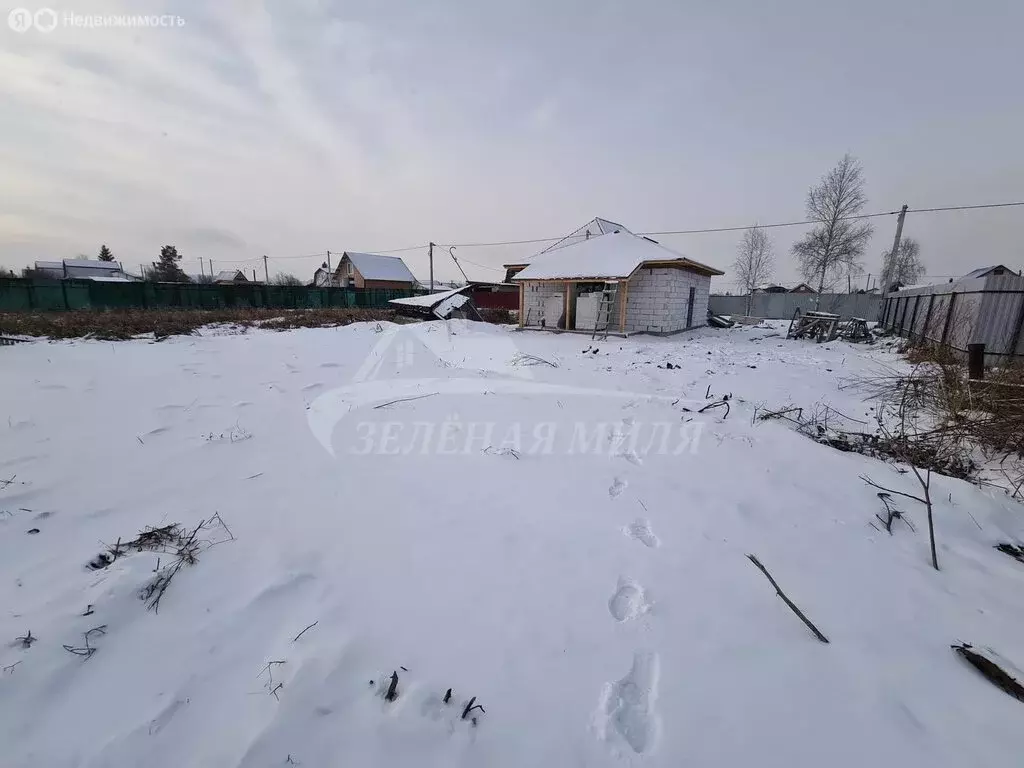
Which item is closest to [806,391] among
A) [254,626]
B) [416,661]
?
[416,661]

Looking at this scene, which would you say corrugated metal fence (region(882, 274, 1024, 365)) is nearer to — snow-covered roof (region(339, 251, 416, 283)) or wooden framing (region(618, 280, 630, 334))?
wooden framing (region(618, 280, 630, 334))

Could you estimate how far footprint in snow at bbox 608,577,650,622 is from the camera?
2.17 m

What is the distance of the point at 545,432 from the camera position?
14.7 ft

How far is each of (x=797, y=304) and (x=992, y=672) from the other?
3280cm

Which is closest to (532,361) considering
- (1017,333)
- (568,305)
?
(568,305)

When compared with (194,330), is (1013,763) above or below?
below

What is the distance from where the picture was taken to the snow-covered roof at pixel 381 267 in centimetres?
3589

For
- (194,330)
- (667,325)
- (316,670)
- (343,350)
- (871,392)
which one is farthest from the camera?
(667,325)

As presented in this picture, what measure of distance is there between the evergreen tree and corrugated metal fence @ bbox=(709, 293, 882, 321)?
2025 inches

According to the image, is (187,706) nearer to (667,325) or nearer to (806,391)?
(806,391)

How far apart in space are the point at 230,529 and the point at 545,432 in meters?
2.92

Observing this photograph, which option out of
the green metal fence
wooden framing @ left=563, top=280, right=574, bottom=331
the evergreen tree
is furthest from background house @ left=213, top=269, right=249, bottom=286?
wooden framing @ left=563, top=280, right=574, bottom=331

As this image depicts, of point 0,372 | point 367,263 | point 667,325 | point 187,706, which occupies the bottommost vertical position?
point 187,706

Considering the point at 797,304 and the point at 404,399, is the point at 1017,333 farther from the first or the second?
the point at 797,304
